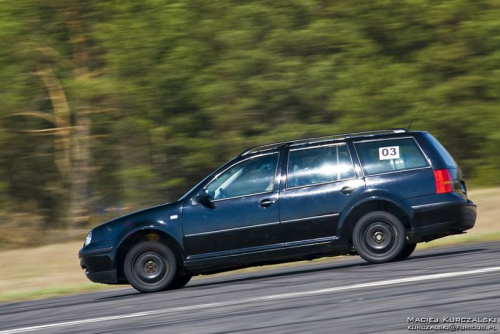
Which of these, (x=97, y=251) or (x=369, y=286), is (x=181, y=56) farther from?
(x=369, y=286)

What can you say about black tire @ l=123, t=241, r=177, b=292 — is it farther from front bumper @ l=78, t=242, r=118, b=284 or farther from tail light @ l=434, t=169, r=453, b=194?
tail light @ l=434, t=169, r=453, b=194

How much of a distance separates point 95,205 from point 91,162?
3.16 ft

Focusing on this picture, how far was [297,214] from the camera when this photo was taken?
10219 millimetres

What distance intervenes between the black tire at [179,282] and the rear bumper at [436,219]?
2.76 metres

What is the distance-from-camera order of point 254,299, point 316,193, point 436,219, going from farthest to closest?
point 316,193 < point 436,219 < point 254,299

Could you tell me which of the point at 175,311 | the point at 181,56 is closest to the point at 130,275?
the point at 175,311

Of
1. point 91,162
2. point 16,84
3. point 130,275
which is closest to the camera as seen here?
point 130,275

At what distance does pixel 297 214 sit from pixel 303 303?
7.73ft

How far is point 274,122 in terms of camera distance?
1936 cm

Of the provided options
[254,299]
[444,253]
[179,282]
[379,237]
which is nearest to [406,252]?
[379,237]

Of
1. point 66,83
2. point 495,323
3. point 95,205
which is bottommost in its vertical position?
point 495,323

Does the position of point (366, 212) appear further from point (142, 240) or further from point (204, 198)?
point (142, 240)

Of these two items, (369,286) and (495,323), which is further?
(369,286)

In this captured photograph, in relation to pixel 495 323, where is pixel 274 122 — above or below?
above
